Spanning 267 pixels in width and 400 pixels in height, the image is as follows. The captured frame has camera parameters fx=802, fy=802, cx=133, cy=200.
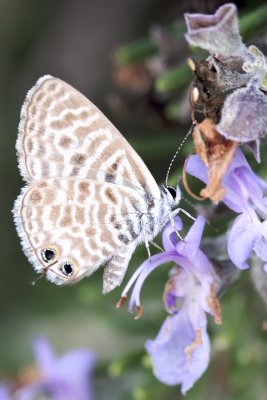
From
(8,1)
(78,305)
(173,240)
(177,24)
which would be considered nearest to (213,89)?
(173,240)

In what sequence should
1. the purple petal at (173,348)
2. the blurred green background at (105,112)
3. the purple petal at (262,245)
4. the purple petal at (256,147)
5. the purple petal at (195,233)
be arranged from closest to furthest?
the purple petal at (256,147)
the purple petal at (262,245)
the purple petal at (195,233)
the purple petal at (173,348)
the blurred green background at (105,112)

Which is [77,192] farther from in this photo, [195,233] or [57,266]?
[195,233]

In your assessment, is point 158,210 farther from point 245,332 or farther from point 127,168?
point 245,332

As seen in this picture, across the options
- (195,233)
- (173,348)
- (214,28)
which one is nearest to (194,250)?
(195,233)

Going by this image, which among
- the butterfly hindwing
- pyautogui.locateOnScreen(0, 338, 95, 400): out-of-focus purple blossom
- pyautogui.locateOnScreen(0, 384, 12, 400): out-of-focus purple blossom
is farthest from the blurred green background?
the butterfly hindwing

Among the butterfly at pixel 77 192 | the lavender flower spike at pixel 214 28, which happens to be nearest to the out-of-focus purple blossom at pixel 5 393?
the butterfly at pixel 77 192

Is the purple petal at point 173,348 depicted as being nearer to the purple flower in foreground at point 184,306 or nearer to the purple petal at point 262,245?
the purple flower in foreground at point 184,306
